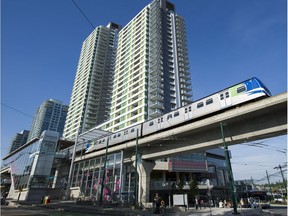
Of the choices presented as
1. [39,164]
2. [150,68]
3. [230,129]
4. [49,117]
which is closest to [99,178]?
[39,164]

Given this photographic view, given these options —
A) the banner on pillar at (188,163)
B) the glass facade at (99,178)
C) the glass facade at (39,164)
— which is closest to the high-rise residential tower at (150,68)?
the banner on pillar at (188,163)

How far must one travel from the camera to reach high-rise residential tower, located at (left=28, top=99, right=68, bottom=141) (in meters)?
162

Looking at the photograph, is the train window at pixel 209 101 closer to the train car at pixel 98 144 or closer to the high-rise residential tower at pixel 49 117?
the train car at pixel 98 144

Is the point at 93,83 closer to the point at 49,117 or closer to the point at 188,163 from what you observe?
the point at 49,117

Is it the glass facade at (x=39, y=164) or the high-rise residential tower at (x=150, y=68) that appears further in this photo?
the high-rise residential tower at (x=150, y=68)

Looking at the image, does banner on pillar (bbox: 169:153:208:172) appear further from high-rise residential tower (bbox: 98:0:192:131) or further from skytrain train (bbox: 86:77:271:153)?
skytrain train (bbox: 86:77:271:153)

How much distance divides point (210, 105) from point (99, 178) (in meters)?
20.8

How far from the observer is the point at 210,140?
22.0 metres

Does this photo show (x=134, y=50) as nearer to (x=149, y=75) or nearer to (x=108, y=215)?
(x=149, y=75)

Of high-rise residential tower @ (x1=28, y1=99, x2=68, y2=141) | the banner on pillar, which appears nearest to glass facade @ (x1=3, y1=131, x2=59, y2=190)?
the banner on pillar

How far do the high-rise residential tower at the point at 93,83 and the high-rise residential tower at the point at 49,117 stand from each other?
2235 inches

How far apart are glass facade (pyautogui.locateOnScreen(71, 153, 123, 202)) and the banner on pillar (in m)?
23.3

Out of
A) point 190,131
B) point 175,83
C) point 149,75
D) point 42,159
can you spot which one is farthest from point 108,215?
point 175,83

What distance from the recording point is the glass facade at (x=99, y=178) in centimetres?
3005
